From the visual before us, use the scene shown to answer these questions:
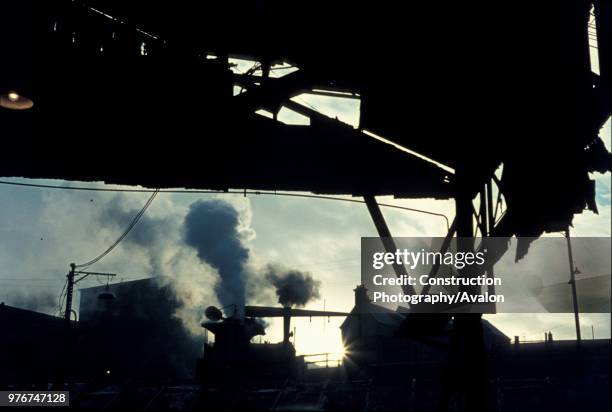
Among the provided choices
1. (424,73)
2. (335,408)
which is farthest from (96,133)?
(335,408)

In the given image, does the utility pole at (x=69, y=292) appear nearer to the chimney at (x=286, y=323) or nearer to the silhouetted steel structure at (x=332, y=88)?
the chimney at (x=286, y=323)

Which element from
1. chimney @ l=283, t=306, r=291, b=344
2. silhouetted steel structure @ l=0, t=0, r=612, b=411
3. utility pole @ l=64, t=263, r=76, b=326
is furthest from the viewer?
chimney @ l=283, t=306, r=291, b=344

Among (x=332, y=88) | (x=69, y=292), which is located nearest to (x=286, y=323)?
(x=69, y=292)

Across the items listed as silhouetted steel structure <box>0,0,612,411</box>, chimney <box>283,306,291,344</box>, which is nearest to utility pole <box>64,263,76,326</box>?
chimney <box>283,306,291,344</box>

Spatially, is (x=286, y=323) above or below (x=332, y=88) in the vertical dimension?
below

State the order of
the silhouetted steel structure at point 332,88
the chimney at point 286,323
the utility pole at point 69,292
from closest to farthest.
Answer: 1. the silhouetted steel structure at point 332,88
2. the utility pole at point 69,292
3. the chimney at point 286,323

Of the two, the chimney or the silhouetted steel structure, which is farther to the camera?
the chimney

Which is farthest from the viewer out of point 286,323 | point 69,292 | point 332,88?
point 286,323

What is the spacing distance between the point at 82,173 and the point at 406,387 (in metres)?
20.3

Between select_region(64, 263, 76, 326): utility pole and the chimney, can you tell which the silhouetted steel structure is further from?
the chimney

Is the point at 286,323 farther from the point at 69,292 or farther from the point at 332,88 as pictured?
the point at 332,88

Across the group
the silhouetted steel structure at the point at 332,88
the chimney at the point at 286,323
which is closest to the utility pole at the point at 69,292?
the chimney at the point at 286,323

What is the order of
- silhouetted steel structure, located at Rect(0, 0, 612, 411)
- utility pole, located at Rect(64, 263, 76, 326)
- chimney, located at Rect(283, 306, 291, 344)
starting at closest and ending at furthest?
silhouetted steel structure, located at Rect(0, 0, 612, 411) → utility pole, located at Rect(64, 263, 76, 326) → chimney, located at Rect(283, 306, 291, 344)

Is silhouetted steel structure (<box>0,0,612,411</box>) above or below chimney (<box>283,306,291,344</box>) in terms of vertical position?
above
